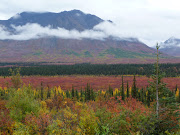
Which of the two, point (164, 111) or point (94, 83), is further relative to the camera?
point (94, 83)

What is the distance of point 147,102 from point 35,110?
2116 inches

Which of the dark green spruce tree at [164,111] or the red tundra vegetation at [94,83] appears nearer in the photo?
the dark green spruce tree at [164,111]

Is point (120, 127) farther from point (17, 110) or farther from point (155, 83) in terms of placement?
point (17, 110)

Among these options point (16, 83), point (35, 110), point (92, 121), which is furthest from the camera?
point (16, 83)

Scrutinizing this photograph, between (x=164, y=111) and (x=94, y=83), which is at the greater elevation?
(x=164, y=111)

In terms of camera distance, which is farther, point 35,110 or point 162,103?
point 35,110

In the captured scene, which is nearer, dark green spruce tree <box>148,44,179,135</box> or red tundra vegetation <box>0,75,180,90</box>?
dark green spruce tree <box>148,44,179,135</box>

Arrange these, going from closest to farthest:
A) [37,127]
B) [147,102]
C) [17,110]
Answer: [37,127]
[17,110]
[147,102]

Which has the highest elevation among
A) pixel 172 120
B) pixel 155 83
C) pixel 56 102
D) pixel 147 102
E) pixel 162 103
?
pixel 155 83

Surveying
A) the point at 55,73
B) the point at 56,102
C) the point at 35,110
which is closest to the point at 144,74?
the point at 55,73

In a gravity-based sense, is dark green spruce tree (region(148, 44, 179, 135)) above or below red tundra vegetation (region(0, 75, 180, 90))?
above

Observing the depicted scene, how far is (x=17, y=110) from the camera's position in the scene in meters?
28.6

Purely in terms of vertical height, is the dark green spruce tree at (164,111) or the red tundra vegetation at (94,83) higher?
the dark green spruce tree at (164,111)

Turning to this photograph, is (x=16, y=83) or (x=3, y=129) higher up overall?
(x=16, y=83)
